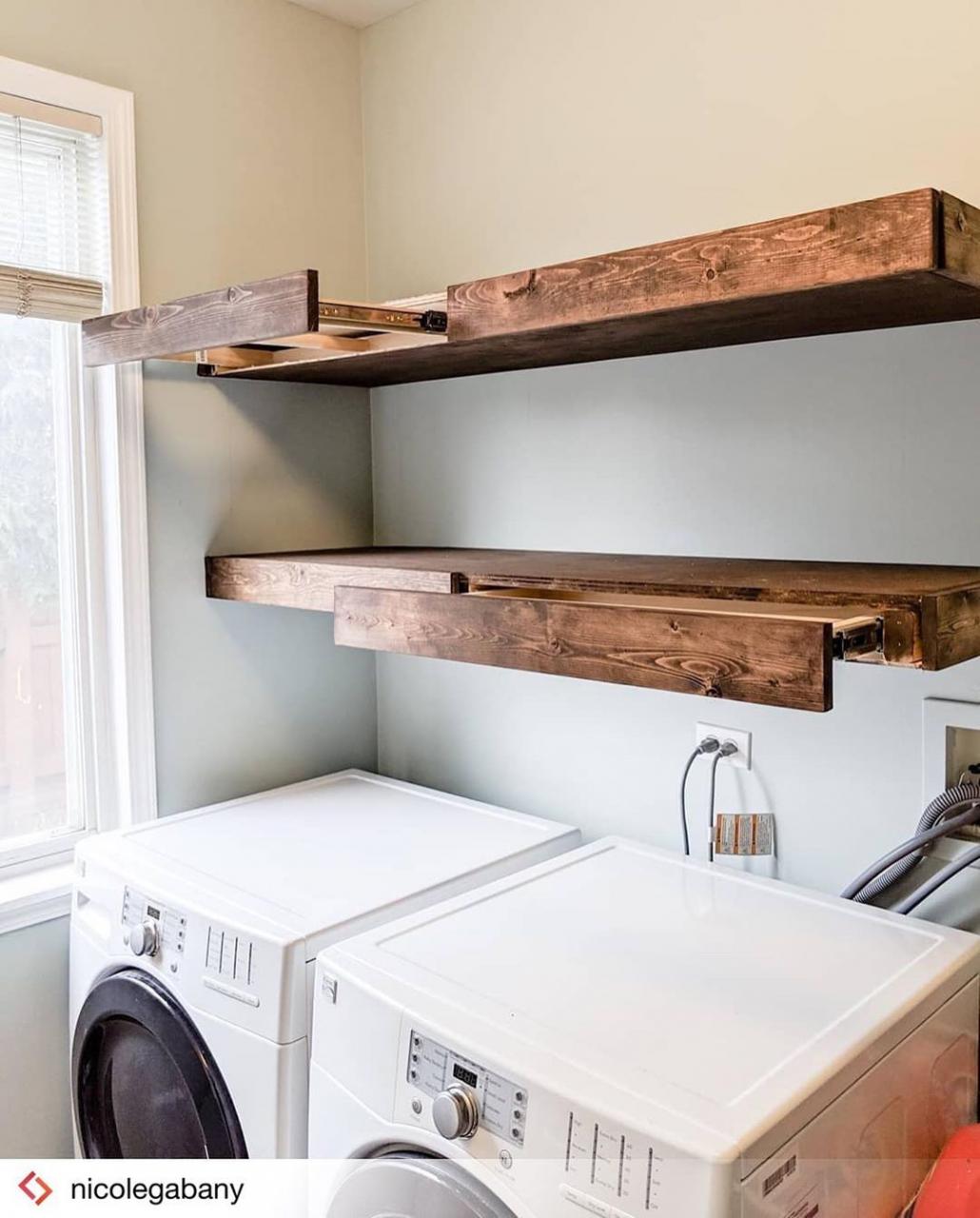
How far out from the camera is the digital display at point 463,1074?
1.17 m

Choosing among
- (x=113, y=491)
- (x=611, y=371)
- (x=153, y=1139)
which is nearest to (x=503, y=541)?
(x=611, y=371)

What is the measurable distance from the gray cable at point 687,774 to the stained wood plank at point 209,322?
36.1 inches

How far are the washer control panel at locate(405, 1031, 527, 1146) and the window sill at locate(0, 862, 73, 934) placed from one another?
3.04 ft

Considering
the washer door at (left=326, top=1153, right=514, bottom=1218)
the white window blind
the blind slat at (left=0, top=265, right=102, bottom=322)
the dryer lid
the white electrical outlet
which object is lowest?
the washer door at (left=326, top=1153, right=514, bottom=1218)

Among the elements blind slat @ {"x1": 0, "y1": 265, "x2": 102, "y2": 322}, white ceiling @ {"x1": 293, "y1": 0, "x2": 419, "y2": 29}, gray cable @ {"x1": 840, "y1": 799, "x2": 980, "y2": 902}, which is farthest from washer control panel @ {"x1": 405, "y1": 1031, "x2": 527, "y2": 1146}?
white ceiling @ {"x1": 293, "y1": 0, "x2": 419, "y2": 29}

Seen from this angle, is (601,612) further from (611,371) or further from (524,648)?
(611,371)

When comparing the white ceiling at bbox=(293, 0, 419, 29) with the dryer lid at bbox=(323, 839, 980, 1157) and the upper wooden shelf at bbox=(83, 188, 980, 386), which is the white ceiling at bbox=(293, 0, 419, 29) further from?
the dryer lid at bbox=(323, 839, 980, 1157)

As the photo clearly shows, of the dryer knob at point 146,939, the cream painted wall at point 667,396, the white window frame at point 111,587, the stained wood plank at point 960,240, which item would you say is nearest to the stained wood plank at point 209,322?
the white window frame at point 111,587

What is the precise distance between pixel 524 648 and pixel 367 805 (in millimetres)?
782

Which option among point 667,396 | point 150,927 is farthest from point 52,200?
point 150,927

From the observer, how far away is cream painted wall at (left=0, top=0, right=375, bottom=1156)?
1.88 metres

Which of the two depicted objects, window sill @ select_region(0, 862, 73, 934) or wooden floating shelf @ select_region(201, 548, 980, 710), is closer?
wooden floating shelf @ select_region(201, 548, 980, 710)

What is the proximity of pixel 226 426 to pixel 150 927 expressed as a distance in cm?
99

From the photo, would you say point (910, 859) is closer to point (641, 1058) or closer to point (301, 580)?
point (641, 1058)
